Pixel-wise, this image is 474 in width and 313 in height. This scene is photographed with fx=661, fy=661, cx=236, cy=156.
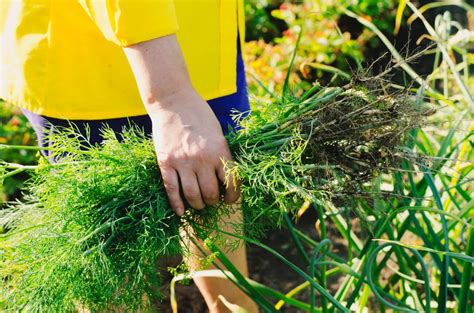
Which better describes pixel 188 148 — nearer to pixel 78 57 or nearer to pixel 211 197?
pixel 211 197

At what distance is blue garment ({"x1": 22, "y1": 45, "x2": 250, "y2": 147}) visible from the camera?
1270mm

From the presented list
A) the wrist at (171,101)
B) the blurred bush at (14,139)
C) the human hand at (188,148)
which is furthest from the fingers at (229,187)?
the blurred bush at (14,139)

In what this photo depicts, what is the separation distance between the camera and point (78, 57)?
1222 millimetres

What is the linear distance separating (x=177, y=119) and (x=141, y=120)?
291mm

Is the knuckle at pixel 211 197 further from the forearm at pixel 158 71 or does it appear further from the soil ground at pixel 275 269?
the soil ground at pixel 275 269

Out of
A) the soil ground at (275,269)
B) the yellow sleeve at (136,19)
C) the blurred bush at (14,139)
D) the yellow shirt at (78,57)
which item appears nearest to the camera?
the yellow sleeve at (136,19)

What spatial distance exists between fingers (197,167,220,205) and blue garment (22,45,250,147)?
184mm

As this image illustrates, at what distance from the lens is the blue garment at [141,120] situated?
1.27 meters

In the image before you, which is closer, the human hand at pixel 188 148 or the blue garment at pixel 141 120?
the human hand at pixel 188 148

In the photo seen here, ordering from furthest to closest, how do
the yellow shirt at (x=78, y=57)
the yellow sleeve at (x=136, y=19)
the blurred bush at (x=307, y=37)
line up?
the blurred bush at (x=307, y=37)
the yellow shirt at (x=78, y=57)
the yellow sleeve at (x=136, y=19)

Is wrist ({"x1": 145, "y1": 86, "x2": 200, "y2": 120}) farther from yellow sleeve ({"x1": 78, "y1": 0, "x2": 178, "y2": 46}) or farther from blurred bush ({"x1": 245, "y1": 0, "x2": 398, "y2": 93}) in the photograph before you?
blurred bush ({"x1": 245, "y1": 0, "x2": 398, "y2": 93})

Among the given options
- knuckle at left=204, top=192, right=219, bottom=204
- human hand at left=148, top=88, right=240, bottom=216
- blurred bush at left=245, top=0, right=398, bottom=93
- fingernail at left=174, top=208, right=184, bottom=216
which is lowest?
blurred bush at left=245, top=0, right=398, bottom=93

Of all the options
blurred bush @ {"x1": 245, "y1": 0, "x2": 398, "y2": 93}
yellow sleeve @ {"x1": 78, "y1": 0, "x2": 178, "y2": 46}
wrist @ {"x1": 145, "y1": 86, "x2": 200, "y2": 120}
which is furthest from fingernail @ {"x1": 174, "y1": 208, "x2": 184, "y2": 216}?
blurred bush @ {"x1": 245, "y1": 0, "x2": 398, "y2": 93}

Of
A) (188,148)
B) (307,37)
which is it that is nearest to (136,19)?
(188,148)
